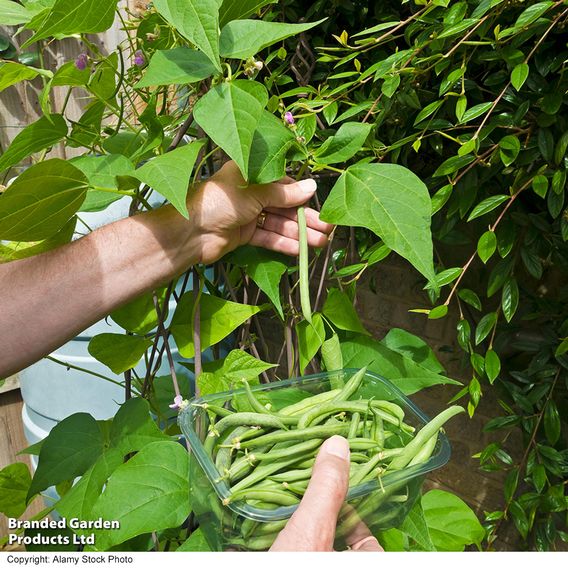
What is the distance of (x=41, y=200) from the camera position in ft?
1.82

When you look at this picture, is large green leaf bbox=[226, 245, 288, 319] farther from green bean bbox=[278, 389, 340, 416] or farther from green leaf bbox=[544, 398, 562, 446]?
green leaf bbox=[544, 398, 562, 446]

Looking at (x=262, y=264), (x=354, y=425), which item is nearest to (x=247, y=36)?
(x=262, y=264)

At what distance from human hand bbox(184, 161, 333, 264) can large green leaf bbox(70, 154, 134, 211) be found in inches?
3.3

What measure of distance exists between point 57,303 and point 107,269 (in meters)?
0.07

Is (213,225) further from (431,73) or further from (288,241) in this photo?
(431,73)

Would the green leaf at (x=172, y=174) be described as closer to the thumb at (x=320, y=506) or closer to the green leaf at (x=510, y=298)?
the thumb at (x=320, y=506)

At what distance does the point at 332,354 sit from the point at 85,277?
1.00 feet

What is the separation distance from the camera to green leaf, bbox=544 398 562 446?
3.10 feet

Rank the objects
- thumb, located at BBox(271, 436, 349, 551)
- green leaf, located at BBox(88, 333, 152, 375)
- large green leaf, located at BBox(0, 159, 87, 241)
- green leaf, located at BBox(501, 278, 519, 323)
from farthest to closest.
A: 1. green leaf, located at BBox(501, 278, 519, 323)
2. green leaf, located at BBox(88, 333, 152, 375)
3. large green leaf, located at BBox(0, 159, 87, 241)
4. thumb, located at BBox(271, 436, 349, 551)

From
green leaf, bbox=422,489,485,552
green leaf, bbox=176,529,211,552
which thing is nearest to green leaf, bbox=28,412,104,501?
green leaf, bbox=176,529,211,552

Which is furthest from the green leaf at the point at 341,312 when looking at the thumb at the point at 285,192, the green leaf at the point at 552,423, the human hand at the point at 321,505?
the green leaf at the point at 552,423

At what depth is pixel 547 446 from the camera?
0.96 meters

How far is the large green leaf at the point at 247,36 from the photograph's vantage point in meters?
0.49
